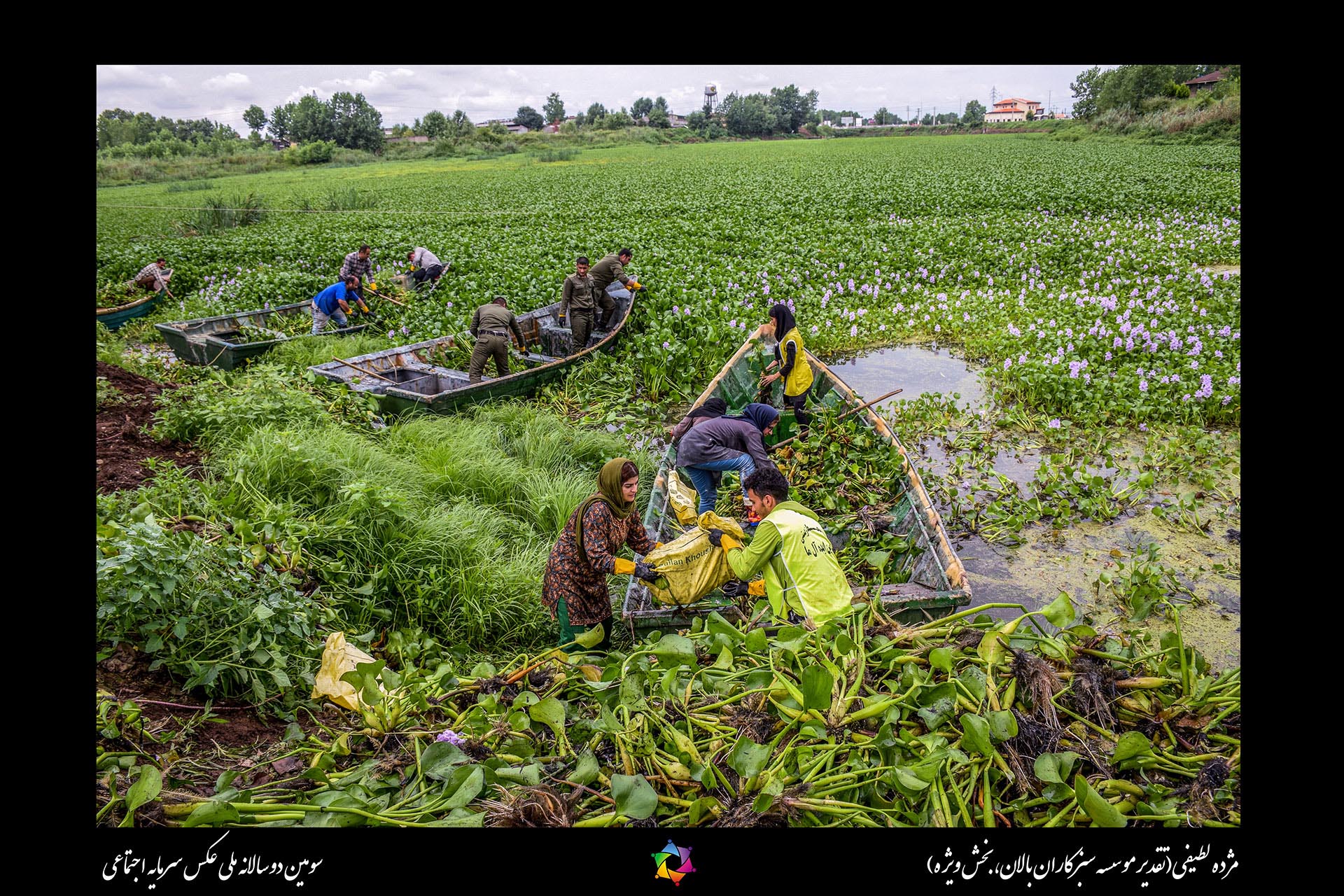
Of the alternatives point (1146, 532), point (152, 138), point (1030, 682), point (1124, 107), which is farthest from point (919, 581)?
point (1124, 107)

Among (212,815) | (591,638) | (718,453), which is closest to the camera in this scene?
(212,815)

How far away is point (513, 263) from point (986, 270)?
8.29m

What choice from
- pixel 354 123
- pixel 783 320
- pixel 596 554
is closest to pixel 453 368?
pixel 783 320

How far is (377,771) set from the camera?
8.93 ft

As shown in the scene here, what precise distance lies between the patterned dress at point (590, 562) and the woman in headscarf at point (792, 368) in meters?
3.16

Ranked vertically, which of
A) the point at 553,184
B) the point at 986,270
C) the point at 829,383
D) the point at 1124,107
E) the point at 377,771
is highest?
the point at 1124,107

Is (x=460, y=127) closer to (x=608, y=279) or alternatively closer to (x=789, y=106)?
(x=789, y=106)

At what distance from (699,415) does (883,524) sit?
1655mm

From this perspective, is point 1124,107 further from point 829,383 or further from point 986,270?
point 829,383

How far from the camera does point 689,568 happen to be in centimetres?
421

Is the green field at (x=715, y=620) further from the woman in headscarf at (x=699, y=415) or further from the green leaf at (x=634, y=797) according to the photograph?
the woman in headscarf at (x=699, y=415)

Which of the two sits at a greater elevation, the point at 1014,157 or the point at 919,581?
the point at 1014,157

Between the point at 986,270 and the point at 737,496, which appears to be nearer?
the point at 737,496

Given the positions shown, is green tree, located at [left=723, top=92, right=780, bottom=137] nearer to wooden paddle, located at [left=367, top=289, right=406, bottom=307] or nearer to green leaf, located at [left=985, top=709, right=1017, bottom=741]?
wooden paddle, located at [left=367, top=289, right=406, bottom=307]
